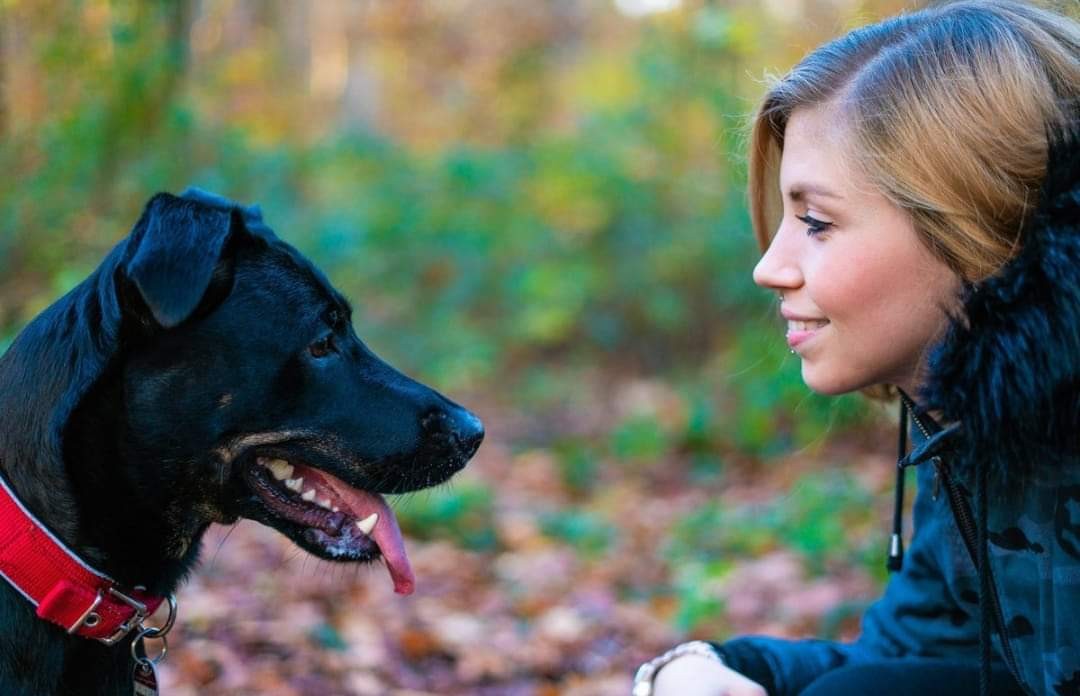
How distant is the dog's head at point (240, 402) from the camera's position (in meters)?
2.42

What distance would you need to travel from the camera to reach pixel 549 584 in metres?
5.28

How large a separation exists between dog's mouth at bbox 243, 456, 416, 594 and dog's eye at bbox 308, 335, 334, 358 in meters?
0.27

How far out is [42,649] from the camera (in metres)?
2.33

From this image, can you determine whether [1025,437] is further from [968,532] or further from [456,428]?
[456,428]

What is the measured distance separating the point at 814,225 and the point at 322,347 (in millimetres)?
1207

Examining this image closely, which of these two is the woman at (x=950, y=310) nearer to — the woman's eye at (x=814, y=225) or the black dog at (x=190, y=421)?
the woman's eye at (x=814, y=225)

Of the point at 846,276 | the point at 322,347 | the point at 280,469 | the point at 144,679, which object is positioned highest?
the point at 846,276

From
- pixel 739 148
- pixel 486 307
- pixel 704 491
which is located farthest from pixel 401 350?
pixel 739 148

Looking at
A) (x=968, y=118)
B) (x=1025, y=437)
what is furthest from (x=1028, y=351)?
(x=968, y=118)

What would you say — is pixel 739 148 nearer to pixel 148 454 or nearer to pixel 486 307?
pixel 148 454

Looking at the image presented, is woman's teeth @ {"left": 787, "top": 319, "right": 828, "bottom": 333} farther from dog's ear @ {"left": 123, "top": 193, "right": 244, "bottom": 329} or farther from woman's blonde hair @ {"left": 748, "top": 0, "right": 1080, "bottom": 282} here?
dog's ear @ {"left": 123, "top": 193, "right": 244, "bottom": 329}

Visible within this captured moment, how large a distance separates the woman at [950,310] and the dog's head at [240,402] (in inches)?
33.6

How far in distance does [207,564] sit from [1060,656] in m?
3.74

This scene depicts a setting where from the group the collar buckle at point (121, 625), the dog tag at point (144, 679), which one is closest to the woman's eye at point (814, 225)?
the collar buckle at point (121, 625)
